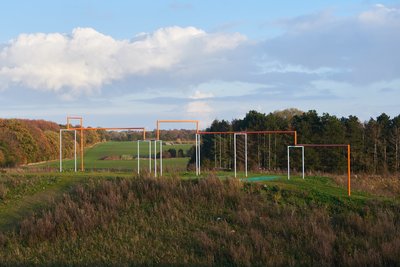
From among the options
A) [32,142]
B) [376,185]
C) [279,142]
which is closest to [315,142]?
[279,142]

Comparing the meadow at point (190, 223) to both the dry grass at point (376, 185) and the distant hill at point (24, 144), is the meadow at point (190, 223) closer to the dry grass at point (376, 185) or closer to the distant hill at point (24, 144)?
the dry grass at point (376, 185)

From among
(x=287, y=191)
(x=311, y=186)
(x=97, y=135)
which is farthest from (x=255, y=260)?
(x=97, y=135)

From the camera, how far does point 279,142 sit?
41.3 m

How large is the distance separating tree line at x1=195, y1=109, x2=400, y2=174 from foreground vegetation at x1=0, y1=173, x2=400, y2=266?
61.1 ft

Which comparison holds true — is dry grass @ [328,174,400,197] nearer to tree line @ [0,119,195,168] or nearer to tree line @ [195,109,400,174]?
tree line @ [195,109,400,174]

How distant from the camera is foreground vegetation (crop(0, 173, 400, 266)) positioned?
47.5 feet

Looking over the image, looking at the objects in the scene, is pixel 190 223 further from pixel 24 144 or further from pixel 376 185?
pixel 24 144

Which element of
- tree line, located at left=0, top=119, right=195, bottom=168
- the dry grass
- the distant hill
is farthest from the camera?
the distant hill

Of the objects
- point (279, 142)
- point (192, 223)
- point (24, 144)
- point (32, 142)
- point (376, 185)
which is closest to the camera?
point (192, 223)

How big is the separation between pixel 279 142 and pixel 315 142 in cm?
422

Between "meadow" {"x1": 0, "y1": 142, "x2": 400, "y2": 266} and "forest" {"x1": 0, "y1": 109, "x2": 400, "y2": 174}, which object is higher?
"forest" {"x1": 0, "y1": 109, "x2": 400, "y2": 174}

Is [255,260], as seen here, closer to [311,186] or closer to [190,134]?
[311,186]

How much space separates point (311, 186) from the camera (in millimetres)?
20047

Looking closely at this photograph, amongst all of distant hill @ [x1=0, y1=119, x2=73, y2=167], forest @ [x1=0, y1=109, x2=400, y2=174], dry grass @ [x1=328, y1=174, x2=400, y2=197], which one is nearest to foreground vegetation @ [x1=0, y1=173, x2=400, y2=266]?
dry grass @ [x1=328, y1=174, x2=400, y2=197]
